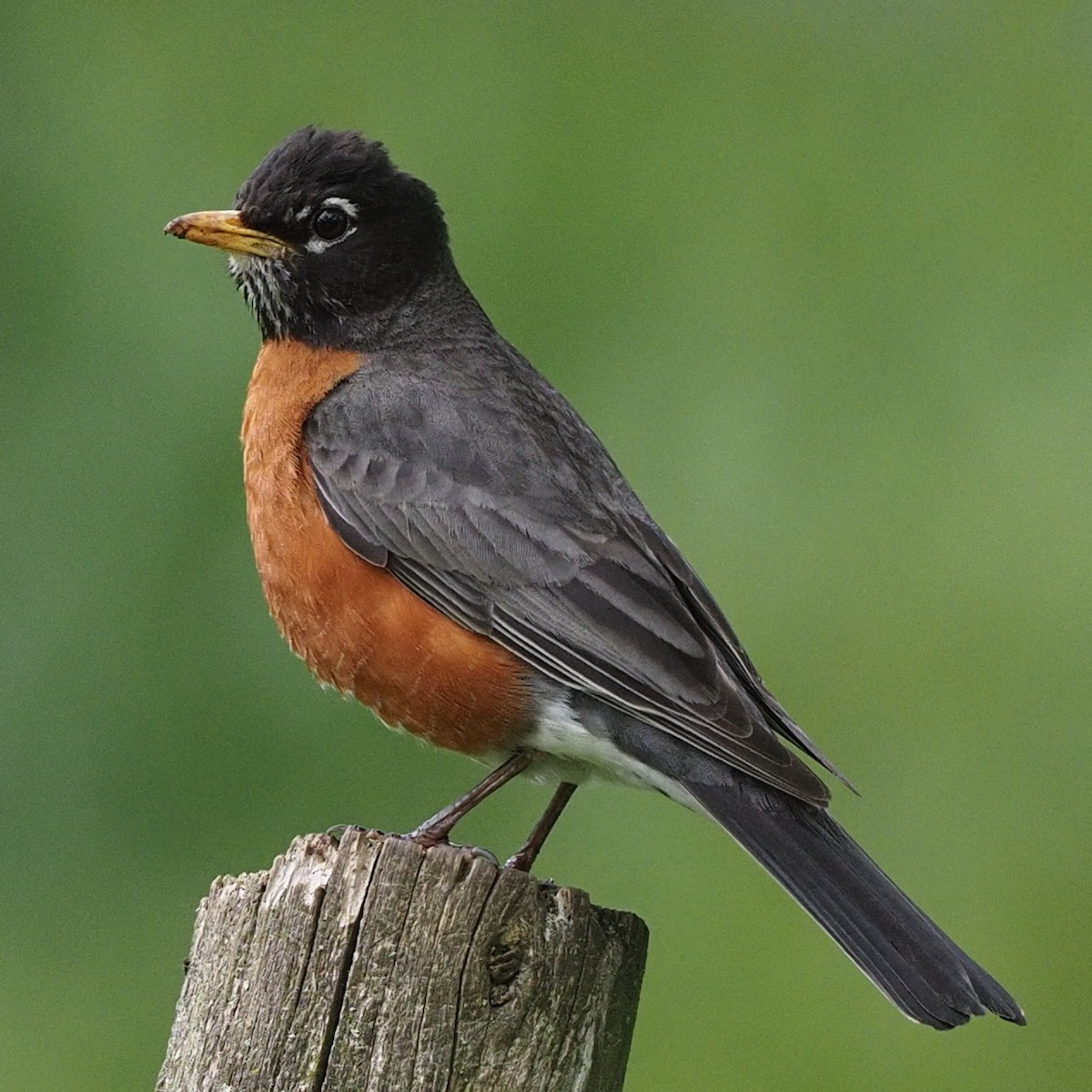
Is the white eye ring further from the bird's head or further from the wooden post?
the wooden post

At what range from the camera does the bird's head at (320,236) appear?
5.30m

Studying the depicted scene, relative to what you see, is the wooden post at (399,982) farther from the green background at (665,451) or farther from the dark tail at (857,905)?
the green background at (665,451)

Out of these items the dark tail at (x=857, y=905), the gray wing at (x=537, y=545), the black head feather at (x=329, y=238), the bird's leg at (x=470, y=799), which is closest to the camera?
the dark tail at (x=857, y=905)

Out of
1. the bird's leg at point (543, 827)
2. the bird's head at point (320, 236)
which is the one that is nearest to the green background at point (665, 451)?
the bird's head at point (320, 236)

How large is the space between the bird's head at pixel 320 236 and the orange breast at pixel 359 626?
30 cm

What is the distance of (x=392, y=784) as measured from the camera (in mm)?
5645

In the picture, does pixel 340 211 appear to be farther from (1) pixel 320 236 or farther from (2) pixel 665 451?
(2) pixel 665 451

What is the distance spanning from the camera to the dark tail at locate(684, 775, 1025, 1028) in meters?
3.81

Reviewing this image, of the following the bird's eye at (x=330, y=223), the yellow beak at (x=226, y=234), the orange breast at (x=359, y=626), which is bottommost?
the orange breast at (x=359, y=626)

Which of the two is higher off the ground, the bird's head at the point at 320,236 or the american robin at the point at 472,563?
the bird's head at the point at 320,236

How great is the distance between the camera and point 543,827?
4.77 m

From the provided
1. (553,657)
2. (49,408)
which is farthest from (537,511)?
(49,408)

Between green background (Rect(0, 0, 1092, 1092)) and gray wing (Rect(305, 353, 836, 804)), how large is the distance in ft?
2.47

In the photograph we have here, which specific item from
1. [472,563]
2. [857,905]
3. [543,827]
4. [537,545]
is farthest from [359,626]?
[857,905]
